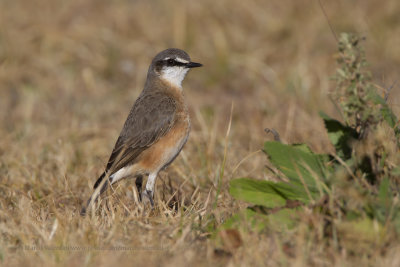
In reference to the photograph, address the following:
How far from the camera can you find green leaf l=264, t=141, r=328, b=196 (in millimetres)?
4496

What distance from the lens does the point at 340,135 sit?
4.73m

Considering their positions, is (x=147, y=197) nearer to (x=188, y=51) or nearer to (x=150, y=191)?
(x=150, y=191)

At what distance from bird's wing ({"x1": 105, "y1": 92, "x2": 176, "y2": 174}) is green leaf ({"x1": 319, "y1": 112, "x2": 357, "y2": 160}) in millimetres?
2146

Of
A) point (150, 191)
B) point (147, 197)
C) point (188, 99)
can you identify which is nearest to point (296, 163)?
point (147, 197)

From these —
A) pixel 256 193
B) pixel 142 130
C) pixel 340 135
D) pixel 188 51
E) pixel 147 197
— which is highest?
pixel 188 51

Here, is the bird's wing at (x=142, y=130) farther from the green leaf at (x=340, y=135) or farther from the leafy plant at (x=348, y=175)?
the green leaf at (x=340, y=135)

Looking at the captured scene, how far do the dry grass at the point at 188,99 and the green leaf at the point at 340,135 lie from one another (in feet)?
2.14

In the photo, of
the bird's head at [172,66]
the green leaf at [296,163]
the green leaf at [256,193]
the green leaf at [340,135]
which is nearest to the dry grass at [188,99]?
the green leaf at [256,193]

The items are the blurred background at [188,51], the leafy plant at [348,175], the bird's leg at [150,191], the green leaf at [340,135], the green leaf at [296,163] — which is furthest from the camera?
the blurred background at [188,51]

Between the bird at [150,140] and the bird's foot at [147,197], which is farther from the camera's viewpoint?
the bird at [150,140]

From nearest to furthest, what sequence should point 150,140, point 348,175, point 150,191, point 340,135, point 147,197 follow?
point 348,175 → point 340,135 → point 147,197 → point 150,191 → point 150,140

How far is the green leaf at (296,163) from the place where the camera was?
4496 mm

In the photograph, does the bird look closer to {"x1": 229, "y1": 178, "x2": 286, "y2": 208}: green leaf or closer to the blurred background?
the blurred background

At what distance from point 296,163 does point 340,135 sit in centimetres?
48
